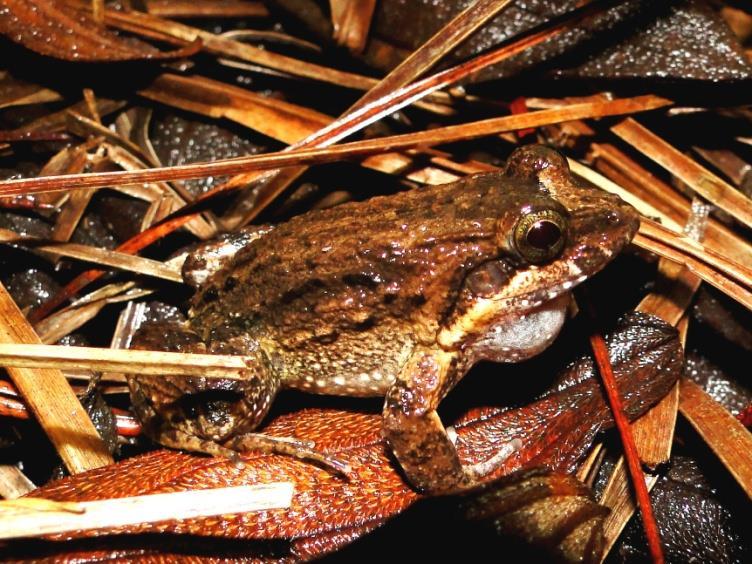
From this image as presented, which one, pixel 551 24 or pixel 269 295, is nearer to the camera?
pixel 269 295

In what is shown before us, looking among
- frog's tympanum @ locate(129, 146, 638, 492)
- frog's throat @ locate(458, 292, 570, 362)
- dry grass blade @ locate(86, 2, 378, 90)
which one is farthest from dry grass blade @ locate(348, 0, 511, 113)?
frog's throat @ locate(458, 292, 570, 362)

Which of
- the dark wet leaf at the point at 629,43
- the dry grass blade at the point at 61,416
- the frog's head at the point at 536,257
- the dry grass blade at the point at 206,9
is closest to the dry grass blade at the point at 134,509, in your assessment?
the dry grass blade at the point at 61,416

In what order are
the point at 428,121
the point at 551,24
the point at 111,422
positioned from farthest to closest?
the point at 428,121 < the point at 551,24 < the point at 111,422

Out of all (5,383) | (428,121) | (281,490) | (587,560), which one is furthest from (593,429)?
(5,383)

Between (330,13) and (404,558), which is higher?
(330,13)

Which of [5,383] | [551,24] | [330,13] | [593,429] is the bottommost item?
[593,429]

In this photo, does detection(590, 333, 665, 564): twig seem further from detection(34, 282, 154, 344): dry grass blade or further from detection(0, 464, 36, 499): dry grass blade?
detection(0, 464, 36, 499): dry grass blade

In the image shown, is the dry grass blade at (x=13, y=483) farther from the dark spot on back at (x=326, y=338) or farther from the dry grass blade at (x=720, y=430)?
the dry grass blade at (x=720, y=430)

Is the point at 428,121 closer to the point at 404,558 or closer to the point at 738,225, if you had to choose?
the point at 738,225
